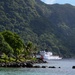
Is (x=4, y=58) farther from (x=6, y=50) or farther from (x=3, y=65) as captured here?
(x=3, y=65)

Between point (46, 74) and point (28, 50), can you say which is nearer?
point (46, 74)

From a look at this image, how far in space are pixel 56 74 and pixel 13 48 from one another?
214 ft

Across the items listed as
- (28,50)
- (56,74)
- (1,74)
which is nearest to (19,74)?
(1,74)

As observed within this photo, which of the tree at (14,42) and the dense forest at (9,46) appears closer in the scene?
the dense forest at (9,46)

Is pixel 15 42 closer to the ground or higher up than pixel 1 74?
higher up

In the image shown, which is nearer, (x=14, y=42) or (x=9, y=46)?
(x=9, y=46)

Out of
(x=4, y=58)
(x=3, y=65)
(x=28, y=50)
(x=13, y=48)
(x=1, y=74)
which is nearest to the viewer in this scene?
(x=1, y=74)

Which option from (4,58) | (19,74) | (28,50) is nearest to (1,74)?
(19,74)

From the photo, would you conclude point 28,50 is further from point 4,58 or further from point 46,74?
point 46,74

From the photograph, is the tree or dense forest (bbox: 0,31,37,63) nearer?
dense forest (bbox: 0,31,37,63)

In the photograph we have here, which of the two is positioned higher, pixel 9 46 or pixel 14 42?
pixel 14 42

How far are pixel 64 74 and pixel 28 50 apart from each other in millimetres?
100904

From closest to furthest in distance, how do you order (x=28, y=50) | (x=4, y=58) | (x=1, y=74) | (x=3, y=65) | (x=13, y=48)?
(x=1, y=74) → (x=3, y=65) → (x=4, y=58) → (x=13, y=48) → (x=28, y=50)

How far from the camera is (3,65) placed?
129875 mm
